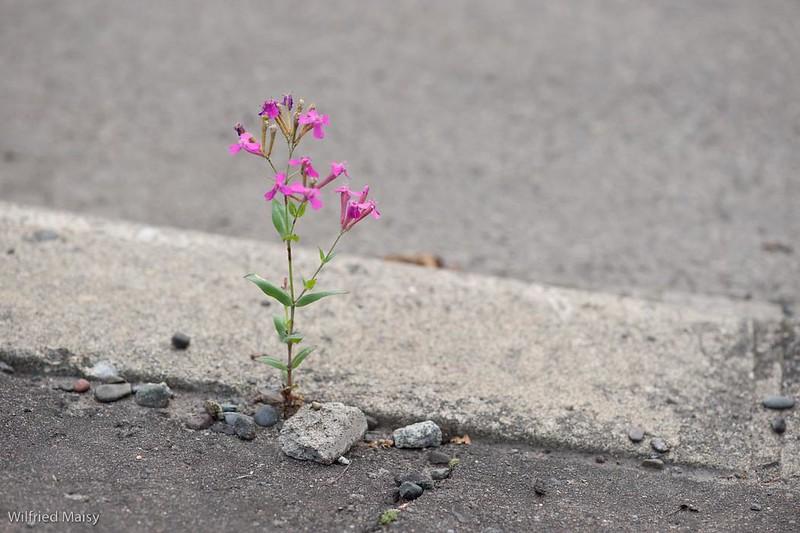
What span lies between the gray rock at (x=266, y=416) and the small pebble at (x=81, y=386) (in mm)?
424

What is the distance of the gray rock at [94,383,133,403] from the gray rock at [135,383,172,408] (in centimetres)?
3

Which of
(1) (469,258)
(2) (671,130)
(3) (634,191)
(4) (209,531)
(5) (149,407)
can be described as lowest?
(4) (209,531)

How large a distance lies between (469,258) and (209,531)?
69.9 inches

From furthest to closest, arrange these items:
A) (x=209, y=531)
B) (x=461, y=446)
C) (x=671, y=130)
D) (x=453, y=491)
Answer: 1. (x=671, y=130)
2. (x=461, y=446)
3. (x=453, y=491)
4. (x=209, y=531)

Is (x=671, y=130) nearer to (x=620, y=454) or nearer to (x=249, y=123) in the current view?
(x=249, y=123)

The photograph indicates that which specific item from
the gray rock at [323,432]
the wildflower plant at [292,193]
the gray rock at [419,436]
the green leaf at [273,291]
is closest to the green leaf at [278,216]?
the wildflower plant at [292,193]

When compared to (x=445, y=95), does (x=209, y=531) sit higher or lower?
lower

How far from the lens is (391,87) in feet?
14.3

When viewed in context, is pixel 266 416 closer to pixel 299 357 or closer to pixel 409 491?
pixel 299 357

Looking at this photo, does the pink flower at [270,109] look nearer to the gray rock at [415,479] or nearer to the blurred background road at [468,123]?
the gray rock at [415,479]

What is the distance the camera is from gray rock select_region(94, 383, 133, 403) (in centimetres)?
226

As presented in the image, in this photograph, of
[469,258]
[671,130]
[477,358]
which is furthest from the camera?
[671,130]

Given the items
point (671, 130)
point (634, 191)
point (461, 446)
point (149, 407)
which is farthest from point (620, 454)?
point (671, 130)

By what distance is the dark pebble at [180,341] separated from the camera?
245 cm
